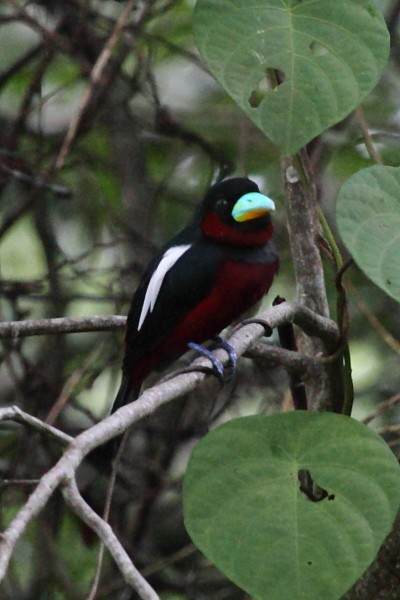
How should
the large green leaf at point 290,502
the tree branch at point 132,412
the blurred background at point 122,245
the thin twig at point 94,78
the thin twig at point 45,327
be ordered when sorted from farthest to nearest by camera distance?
1. the blurred background at point 122,245
2. the thin twig at point 94,78
3. the thin twig at point 45,327
4. the large green leaf at point 290,502
5. the tree branch at point 132,412

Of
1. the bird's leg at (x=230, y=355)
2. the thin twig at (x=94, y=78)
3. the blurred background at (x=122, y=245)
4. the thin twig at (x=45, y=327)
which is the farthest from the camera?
the blurred background at (x=122, y=245)

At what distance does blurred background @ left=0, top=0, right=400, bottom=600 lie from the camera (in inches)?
112

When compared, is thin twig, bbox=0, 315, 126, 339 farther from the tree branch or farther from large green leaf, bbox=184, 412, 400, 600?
large green leaf, bbox=184, 412, 400, 600

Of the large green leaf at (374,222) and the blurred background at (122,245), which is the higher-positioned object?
the large green leaf at (374,222)

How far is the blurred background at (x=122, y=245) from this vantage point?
112 inches

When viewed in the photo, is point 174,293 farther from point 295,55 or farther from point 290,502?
point 290,502

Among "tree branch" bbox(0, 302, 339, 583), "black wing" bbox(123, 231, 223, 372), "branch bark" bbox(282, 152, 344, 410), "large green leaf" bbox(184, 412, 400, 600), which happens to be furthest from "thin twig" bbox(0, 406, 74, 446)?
"black wing" bbox(123, 231, 223, 372)

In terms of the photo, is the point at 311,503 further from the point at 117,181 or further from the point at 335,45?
the point at 117,181

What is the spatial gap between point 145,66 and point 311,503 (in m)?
1.95

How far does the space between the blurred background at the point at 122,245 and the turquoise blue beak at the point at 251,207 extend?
1.19 feet

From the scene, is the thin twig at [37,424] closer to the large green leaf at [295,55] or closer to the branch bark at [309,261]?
the large green leaf at [295,55]

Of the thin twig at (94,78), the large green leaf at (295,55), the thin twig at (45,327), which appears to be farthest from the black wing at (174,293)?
the large green leaf at (295,55)

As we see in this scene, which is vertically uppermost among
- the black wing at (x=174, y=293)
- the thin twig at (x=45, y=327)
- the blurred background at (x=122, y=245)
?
the thin twig at (x=45, y=327)

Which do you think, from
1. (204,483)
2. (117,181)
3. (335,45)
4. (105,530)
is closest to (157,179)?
(117,181)
